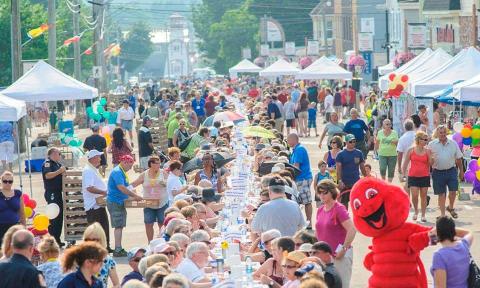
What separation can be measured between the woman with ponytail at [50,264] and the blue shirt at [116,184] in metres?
6.46

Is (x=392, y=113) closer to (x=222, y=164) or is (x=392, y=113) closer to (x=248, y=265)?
(x=222, y=164)

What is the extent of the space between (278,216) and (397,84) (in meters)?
19.8

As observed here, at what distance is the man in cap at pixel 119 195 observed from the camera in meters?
19.3

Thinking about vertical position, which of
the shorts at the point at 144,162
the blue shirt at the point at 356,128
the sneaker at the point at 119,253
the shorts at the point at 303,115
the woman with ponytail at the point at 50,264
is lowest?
the sneaker at the point at 119,253

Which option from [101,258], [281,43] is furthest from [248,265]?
[281,43]

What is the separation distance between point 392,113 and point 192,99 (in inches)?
305

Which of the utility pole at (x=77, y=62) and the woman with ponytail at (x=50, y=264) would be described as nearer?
the woman with ponytail at (x=50, y=264)

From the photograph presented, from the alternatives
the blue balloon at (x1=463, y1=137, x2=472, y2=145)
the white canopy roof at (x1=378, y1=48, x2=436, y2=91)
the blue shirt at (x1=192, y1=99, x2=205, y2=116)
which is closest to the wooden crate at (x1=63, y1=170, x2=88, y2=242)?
the blue balloon at (x1=463, y1=137, x2=472, y2=145)

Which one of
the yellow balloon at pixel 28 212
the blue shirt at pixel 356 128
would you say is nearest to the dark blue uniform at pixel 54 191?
the yellow balloon at pixel 28 212

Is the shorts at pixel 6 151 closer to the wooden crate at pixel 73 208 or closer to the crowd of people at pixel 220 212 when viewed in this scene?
the crowd of people at pixel 220 212

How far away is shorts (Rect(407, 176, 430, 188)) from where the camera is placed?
861 inches

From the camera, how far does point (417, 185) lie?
21953mm

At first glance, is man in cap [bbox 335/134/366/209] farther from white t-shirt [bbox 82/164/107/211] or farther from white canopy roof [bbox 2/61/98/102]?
white canopy roof [bbox 2/61/98/102]

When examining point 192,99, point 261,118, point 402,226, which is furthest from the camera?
point 192,99
